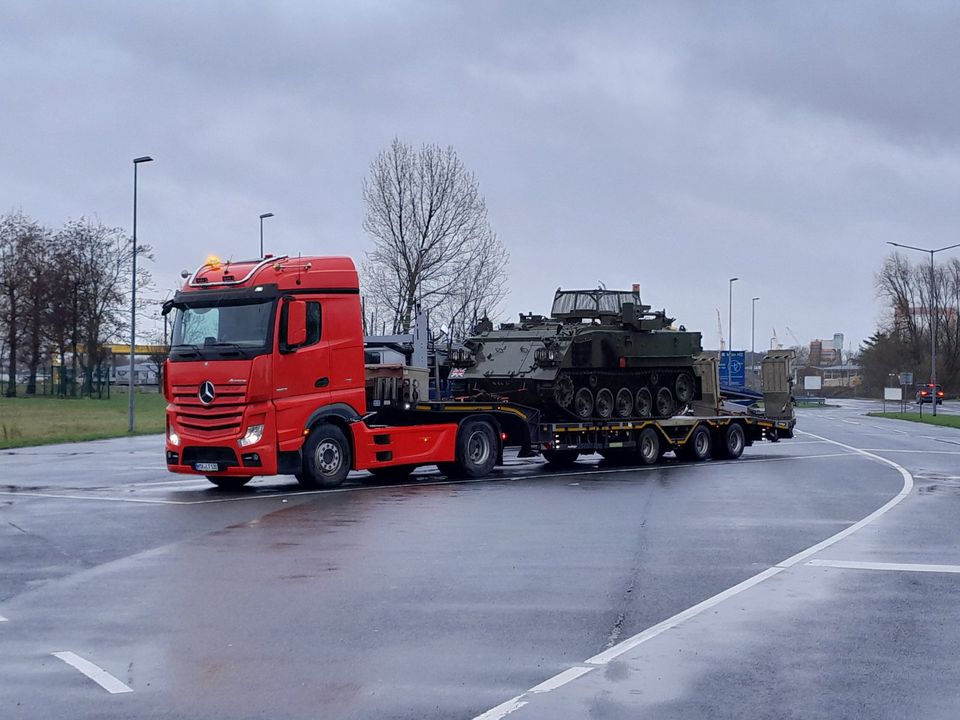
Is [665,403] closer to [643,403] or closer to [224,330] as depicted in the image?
[643,403]

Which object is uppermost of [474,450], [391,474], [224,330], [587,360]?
[224,330]

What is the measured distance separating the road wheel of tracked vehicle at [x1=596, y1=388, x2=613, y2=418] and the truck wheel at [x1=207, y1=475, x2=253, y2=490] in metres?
7.25

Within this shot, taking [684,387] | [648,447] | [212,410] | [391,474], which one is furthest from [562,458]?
[212,410]

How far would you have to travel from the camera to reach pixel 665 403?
26.1 meters

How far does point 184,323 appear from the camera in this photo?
18750 millimetres

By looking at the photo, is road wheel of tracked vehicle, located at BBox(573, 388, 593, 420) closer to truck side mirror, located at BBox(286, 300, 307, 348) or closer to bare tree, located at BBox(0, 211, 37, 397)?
truck side mirror, located at BBox(286, 300, 307, 348)

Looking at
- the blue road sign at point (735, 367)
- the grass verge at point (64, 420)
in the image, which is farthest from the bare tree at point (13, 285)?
the blue road sign at point (735, 367)

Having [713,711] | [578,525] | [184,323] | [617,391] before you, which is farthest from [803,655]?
[617,391]

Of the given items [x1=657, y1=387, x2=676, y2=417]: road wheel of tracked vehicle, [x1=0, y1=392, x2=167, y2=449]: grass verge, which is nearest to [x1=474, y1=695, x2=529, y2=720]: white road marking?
[x1=657, y1=387, x2=676, y2=417]: road wheel of tracked vehicle

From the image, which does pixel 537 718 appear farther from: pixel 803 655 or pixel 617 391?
pixel 617 391

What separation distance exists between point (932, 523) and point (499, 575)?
6494 millimetres

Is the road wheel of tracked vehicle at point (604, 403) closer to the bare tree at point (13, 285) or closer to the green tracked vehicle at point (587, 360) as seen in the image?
the green tracked vehicle at point (587, 360)

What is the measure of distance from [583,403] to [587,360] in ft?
2.65

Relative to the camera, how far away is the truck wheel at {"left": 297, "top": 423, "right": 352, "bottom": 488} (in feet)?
61.5
